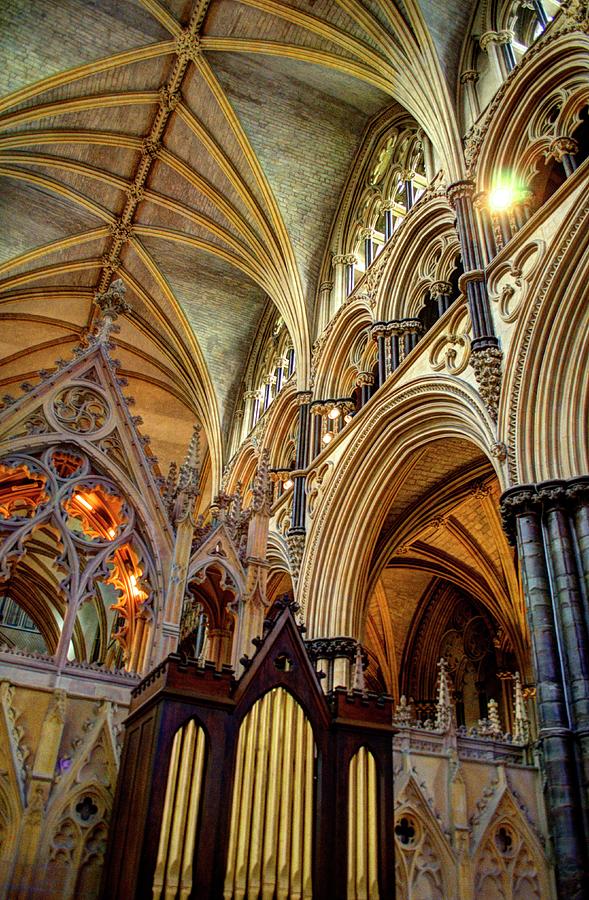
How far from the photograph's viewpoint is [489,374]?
30.0ft

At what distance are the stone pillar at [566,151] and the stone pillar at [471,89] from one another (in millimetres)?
2190

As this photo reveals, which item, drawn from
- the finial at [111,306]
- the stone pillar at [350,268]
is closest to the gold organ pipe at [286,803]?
the finial at [111,306]

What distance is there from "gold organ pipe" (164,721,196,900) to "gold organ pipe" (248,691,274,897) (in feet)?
1.70

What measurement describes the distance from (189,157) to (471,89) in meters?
6.35

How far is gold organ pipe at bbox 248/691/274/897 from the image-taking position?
5.26 m

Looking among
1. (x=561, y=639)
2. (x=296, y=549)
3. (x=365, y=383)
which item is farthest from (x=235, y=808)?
(x=365, y=383)

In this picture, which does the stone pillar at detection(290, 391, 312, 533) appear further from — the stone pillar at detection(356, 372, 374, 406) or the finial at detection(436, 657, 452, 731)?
the finial at detection(436, 657, 452, 731)

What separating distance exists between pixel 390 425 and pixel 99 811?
23.1 ft

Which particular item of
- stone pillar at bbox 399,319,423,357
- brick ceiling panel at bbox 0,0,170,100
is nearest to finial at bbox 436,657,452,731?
stone pillar at bbox 399,319,423,357

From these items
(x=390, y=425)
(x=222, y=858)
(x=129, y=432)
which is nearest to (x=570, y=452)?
(x=390, y=425)

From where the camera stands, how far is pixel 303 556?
12.7m

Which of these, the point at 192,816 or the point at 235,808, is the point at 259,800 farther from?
the point at 192,816

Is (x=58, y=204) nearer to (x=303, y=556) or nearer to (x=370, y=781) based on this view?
(x=303, y=556)

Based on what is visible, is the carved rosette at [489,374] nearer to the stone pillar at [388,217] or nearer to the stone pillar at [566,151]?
the stone pillar at [566,151]
